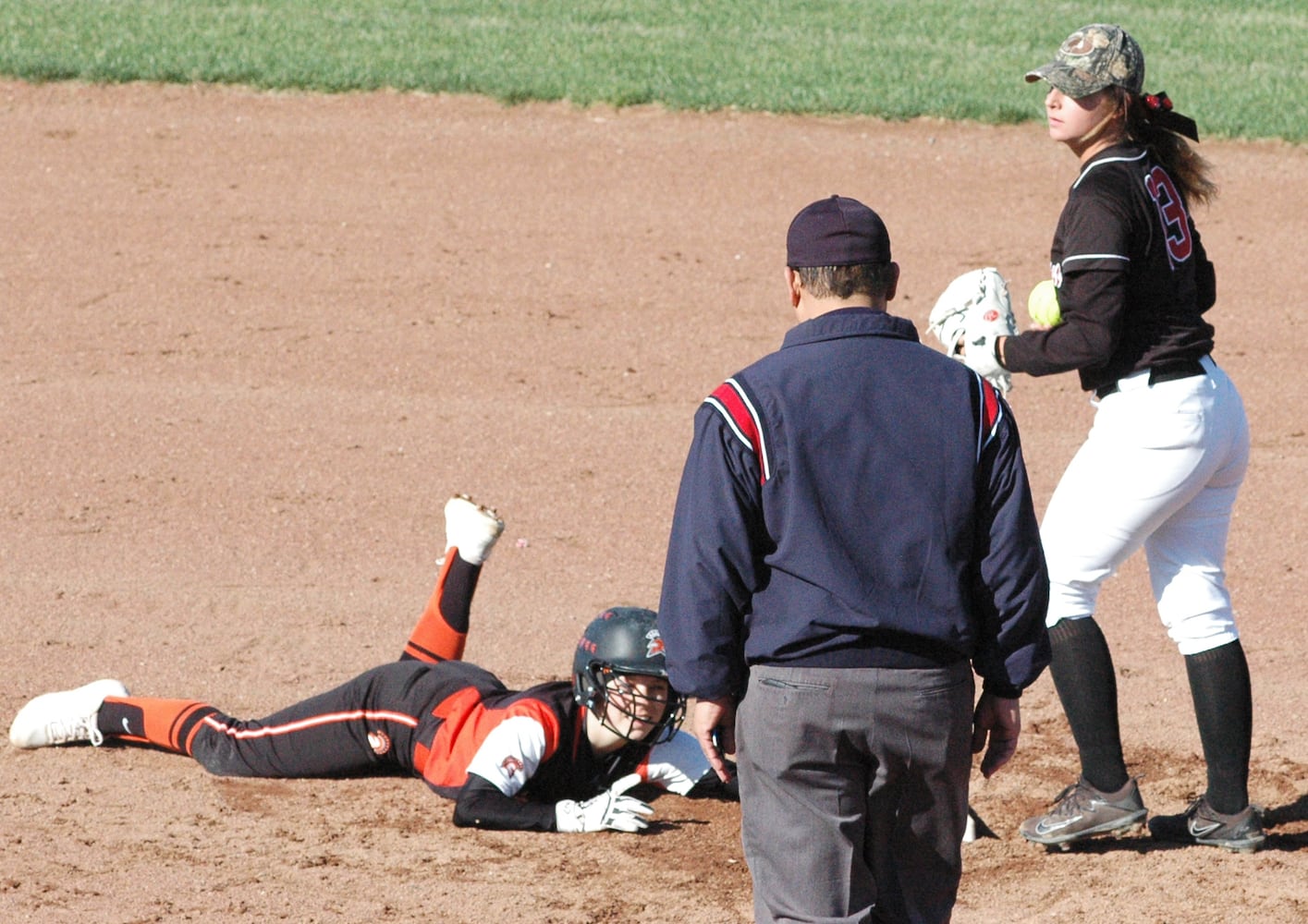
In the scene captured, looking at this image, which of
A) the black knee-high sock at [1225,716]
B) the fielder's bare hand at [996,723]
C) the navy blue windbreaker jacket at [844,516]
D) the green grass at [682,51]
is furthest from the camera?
the green grass at [682,51]

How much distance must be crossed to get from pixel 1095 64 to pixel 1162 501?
119 cm

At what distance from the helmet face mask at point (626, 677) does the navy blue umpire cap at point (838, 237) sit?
76.1 inches

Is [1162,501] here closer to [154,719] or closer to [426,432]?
[154,719]

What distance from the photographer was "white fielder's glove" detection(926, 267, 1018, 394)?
4879mm

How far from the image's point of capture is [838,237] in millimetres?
3332

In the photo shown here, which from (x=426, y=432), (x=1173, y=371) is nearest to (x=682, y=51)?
(x=426, y=432)

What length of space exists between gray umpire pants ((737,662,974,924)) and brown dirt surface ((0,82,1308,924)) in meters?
1.26

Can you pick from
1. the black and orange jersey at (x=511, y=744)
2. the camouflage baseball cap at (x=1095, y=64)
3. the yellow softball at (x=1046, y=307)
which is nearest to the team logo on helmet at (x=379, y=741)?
the black and orange jersey at (x=511, y=744)

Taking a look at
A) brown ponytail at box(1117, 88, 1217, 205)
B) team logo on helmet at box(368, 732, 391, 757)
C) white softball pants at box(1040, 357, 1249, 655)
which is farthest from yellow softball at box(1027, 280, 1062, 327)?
team logo on helmet at box(368, 732, 391, 757)

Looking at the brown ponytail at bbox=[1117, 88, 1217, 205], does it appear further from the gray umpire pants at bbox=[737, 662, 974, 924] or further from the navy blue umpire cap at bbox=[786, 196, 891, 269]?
the gray umpire pants at bbox=[737, 662, 974, 924]

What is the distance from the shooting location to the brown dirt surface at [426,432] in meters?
4.89

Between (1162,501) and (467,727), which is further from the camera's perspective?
(467,727)

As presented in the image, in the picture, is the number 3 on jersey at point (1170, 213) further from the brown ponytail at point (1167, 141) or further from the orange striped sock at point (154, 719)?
the orange striped sock at point (154, 719)

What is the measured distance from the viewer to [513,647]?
22.5ft
